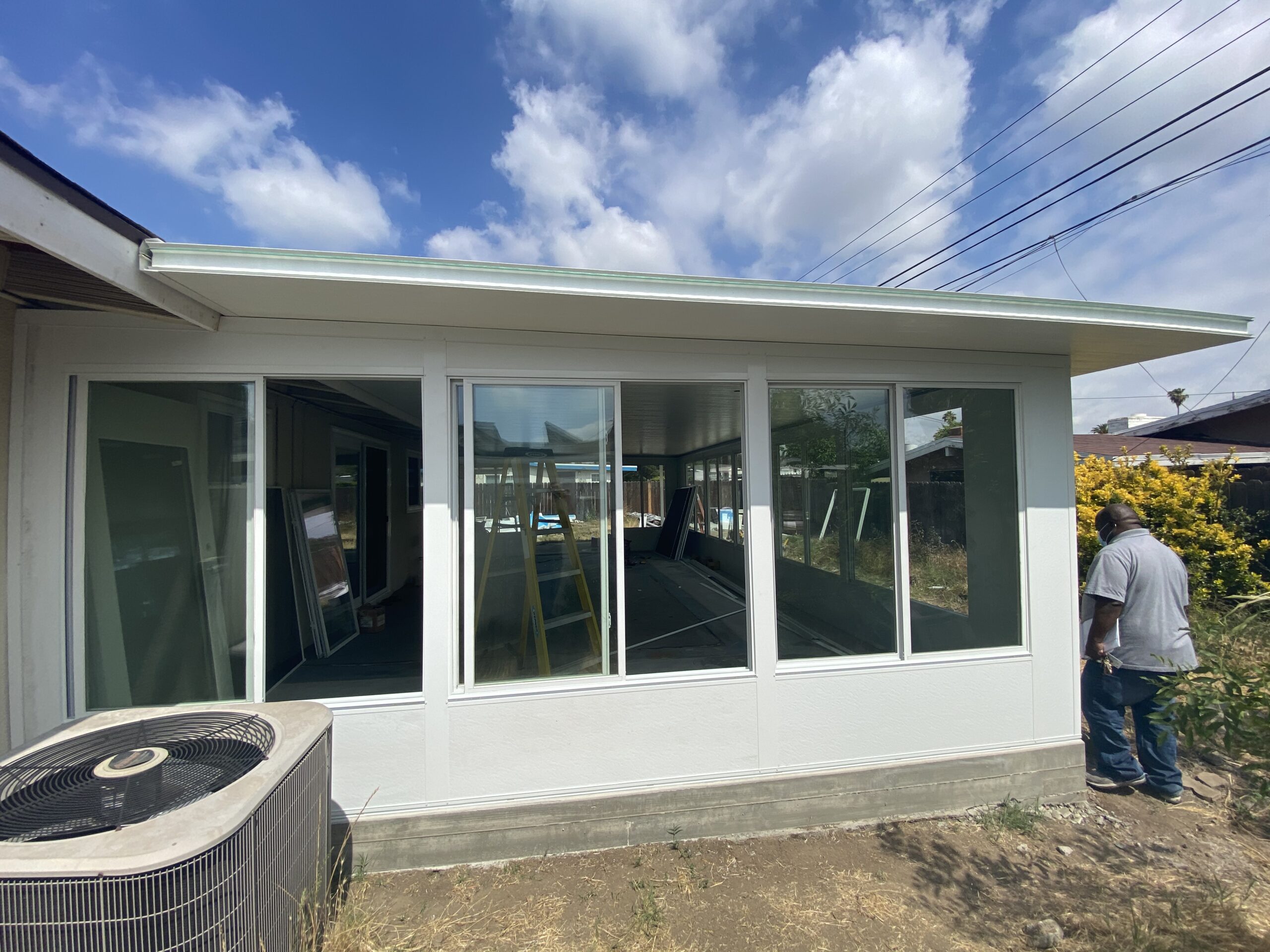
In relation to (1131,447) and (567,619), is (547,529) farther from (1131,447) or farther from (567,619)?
(1131,447)

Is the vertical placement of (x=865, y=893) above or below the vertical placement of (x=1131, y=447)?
below

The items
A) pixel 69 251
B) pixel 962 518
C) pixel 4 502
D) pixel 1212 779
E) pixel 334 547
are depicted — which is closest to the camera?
pixel 69 251

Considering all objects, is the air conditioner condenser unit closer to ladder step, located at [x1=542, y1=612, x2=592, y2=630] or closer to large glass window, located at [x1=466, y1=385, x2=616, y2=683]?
large glass window, located at [x1=466, y1=385, x2=616, y2=683]

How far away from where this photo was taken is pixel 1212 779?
349 cm

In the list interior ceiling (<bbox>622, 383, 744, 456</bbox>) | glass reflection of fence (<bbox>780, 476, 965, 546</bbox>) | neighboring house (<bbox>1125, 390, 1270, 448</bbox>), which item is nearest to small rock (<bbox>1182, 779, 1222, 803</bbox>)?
glass reflection of fence (<bbox>780, 476, 965, 546</bbox>)

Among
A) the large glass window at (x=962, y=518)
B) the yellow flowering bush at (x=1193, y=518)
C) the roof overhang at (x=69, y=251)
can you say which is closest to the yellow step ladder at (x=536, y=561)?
the roof overhang at (x=69, y=251)

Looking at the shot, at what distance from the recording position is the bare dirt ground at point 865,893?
88.0 inches

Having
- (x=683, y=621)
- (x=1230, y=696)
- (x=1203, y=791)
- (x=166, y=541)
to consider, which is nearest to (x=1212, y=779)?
(x=1203, y=791)

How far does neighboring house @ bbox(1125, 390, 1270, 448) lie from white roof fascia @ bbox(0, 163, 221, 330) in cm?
864

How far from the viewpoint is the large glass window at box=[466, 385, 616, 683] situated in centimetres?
283

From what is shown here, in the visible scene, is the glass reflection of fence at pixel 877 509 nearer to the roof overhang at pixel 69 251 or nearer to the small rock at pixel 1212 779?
the small rock at pixel 1212 779

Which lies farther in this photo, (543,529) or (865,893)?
(543,529)

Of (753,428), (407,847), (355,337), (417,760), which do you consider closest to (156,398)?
(355,337)

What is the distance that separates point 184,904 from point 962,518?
4124 mm
